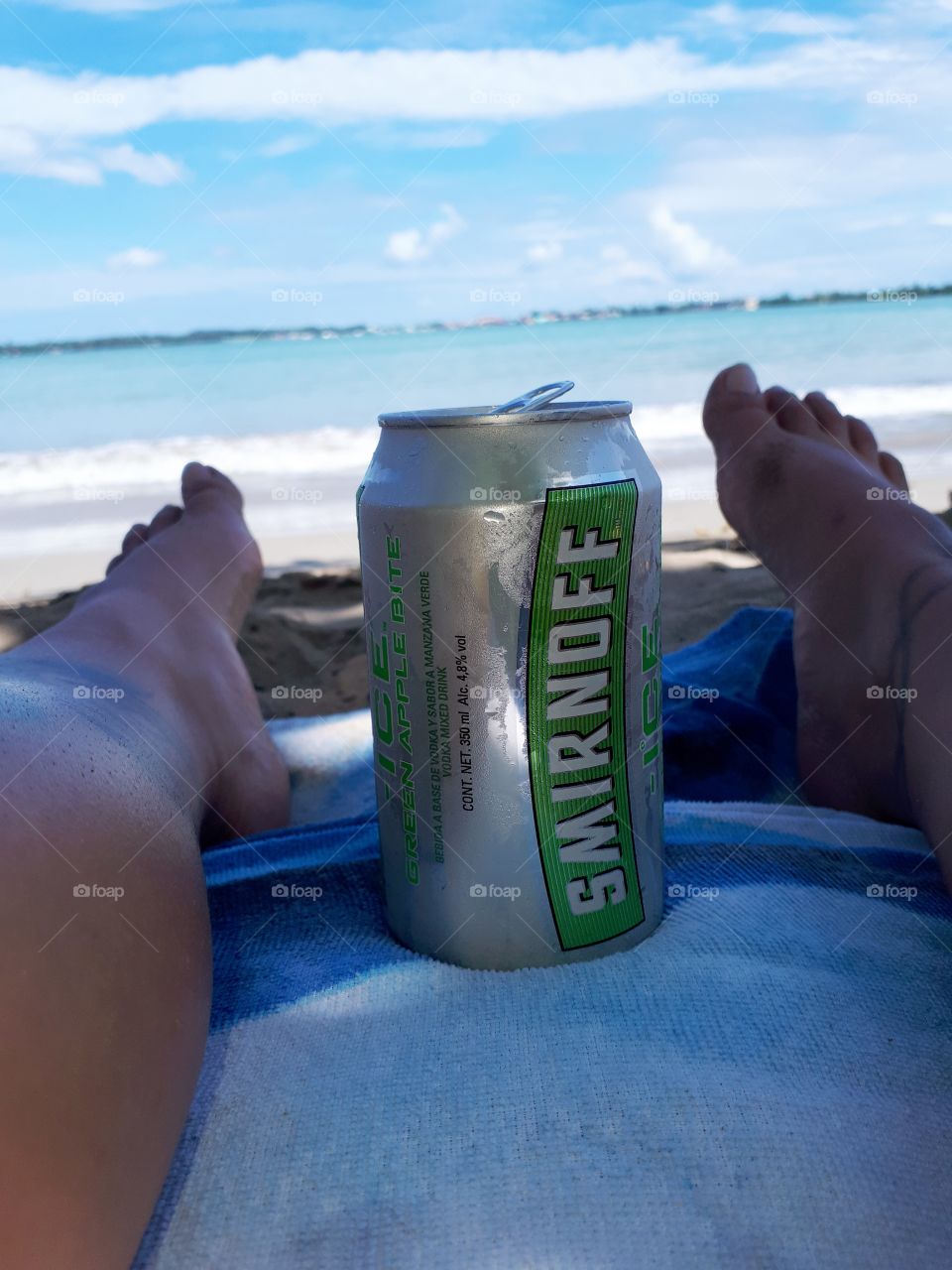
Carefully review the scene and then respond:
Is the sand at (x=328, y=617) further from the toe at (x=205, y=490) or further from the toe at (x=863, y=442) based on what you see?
the toe at (x=863, y=442)

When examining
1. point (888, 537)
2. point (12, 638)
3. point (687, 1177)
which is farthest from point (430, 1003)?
point (12, 638)

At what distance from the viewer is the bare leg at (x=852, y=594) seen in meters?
1.09

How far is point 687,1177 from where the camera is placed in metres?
0.63

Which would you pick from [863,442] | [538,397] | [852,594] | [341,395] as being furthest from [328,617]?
[341,395]

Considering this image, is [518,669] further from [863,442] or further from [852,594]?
[863,442]

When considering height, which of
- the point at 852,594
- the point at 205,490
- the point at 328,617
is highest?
the point at 205,490

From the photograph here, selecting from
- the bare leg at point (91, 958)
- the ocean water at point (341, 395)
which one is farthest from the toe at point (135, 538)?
the ocean water at point (341, 395)

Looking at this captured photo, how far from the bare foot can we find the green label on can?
411 millimetres

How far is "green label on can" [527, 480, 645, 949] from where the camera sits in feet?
2.45

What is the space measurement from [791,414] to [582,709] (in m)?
1.24

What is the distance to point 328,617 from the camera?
2.84 metres

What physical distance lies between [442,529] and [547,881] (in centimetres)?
26

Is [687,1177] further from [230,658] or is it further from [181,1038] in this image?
[230,658]

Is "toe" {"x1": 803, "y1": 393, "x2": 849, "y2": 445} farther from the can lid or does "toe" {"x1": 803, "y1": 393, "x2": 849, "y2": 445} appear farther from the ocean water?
the ocean water
